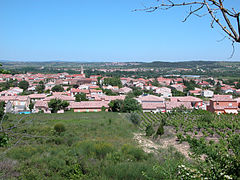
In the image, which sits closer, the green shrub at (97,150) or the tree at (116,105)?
the green shrub at (97,150)

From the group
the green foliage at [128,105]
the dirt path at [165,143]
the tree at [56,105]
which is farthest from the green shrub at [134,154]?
the tree at [56,105]

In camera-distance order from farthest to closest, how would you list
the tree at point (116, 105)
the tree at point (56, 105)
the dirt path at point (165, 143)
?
1. the tree at point (116, 105)
2. the tree at point (56, 105)
3. the dirt path at point (165, 143)

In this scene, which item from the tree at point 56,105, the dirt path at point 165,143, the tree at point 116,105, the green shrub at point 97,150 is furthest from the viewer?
the tree at point 116,105

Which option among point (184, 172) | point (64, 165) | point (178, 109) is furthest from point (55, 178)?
point (178, 109)

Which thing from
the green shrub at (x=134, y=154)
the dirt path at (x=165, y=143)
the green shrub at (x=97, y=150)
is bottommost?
the dirt path at (x=165, y=143)

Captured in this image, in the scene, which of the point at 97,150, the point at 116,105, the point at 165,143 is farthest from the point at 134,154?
the point at 116,105

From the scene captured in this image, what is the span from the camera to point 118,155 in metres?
7.21

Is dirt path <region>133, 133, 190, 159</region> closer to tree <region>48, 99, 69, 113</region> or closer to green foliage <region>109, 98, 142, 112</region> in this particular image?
green foliage <region>109, 98, 142, 112</region>

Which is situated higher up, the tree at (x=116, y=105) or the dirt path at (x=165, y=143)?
the dirt path at (x=165, y=143)

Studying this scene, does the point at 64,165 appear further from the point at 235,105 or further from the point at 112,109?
the point at 235,105

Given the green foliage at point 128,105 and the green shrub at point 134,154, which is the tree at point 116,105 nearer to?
the green foliage at point 128,105

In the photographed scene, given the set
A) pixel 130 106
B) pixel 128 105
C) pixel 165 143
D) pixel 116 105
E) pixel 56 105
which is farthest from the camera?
pixel 116 105

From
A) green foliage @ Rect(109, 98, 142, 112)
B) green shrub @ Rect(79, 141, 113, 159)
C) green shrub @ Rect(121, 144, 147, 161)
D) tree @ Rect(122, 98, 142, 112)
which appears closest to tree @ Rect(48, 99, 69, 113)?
green foliage @ Rect(109, 98, 142, 112)

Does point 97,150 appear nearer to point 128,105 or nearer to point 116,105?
point 128,105
